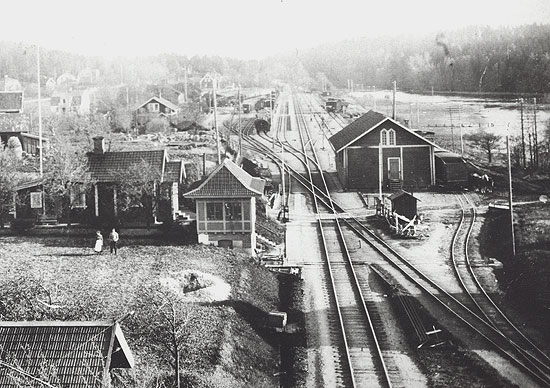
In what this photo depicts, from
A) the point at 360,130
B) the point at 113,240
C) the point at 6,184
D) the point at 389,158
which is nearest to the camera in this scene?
the point at 113,240

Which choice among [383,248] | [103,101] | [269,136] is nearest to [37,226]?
[383,248]

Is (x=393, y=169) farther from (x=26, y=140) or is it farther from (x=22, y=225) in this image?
(x=26, y=140)

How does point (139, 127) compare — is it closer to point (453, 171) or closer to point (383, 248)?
point (453, 171)

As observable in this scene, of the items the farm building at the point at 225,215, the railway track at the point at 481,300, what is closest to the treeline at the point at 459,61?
the railway track at the point at 481,300

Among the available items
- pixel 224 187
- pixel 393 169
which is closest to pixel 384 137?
pixel 393 169

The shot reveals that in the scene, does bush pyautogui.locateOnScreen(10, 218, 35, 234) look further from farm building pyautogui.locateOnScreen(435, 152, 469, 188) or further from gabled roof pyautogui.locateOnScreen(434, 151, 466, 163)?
gabled roof pyautogui.locateOnScreen(434, 151, 466, 163)

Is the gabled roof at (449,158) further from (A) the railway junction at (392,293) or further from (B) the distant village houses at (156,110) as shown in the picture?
(B) the distant village houses at (156,110)
